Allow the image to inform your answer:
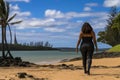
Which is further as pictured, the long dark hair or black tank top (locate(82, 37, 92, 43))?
black tank top (locate(82, 37, 92, 43))

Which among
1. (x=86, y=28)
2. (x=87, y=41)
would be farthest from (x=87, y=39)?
(x=86, y=28)

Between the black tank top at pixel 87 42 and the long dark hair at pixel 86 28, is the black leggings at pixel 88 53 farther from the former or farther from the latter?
the long dark hair at pixel 86 28

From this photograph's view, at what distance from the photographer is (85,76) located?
15.2m

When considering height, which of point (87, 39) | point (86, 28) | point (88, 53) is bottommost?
point (88, 53)

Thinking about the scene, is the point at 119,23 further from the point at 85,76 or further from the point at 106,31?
the point at 85,76

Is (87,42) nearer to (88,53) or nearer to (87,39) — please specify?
(87,39)

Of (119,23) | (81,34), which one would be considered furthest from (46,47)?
(81,34)

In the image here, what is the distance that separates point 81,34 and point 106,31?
89999mm

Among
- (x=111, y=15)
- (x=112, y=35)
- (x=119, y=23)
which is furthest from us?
(x=111, y=15)

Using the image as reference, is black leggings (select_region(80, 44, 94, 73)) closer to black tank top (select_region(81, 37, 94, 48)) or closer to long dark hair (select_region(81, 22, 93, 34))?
black tank top (select_region(81, 37, 94, 48))

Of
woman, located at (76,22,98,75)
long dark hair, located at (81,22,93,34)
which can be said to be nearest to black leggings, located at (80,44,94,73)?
woman, located at (76,22,98,75)

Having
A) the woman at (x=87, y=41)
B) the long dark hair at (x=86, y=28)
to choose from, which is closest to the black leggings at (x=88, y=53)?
the woman at (x=87, y=41)

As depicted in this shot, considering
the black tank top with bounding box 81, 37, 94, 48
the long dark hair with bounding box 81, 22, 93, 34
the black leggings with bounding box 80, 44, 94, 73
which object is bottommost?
the black leggings with bounding box 80, 44, 94, 73

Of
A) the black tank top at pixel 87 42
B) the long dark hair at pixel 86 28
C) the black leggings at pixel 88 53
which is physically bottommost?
the black leggings at pixel 88 53
